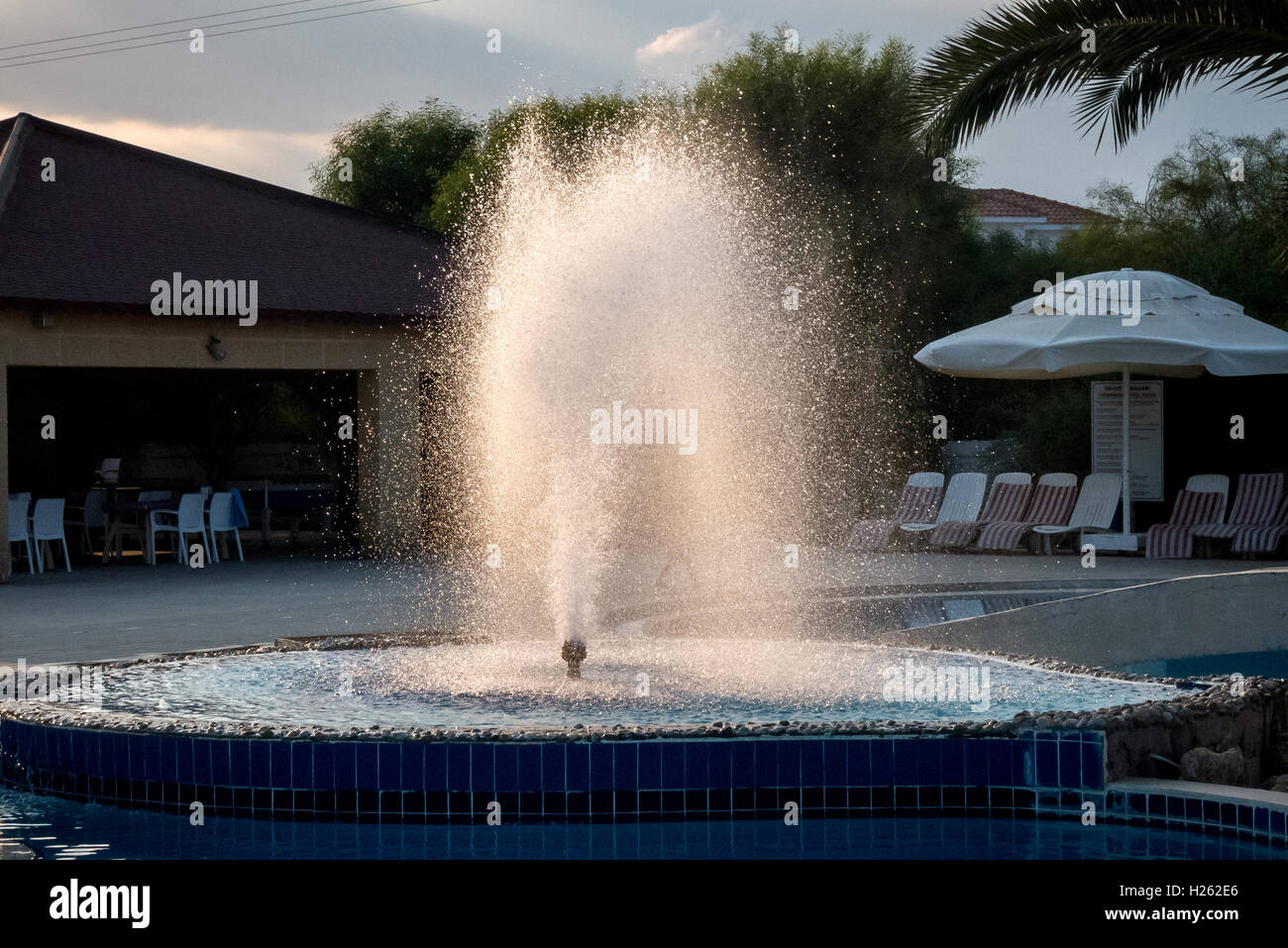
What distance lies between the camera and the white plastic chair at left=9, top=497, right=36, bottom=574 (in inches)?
687

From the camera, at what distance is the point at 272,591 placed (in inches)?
599

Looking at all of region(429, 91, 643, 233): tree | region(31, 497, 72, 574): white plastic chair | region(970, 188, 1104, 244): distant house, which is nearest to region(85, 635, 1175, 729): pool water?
region(31, 497, 72, 574): white plastic chair

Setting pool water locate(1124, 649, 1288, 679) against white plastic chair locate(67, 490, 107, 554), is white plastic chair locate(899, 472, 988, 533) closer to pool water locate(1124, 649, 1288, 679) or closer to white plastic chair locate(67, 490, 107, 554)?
pool water locate(1124, 649, 1288, 679)

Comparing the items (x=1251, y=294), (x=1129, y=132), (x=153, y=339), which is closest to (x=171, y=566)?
(x=153, y=339)

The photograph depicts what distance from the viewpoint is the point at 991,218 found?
2186 inches

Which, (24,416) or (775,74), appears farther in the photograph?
(775,74)

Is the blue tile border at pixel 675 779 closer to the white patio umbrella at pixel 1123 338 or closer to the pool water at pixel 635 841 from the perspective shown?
the pool water at pixel 635 841

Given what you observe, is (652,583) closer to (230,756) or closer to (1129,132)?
(1129,132)

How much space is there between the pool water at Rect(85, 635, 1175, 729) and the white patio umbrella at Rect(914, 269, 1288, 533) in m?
9.47

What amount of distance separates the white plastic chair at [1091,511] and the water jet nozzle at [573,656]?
1143 cm

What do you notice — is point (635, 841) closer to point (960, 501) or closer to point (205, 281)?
point (205, 281)

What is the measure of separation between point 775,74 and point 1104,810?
80.1 feet
